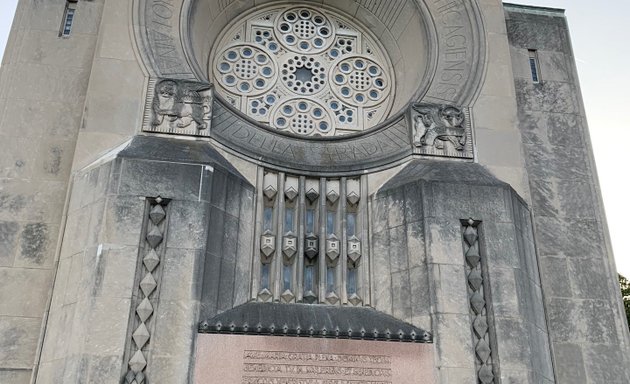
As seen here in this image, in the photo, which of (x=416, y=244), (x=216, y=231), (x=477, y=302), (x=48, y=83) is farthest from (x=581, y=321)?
(x=48, y=83)

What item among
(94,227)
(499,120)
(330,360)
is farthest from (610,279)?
(94,227)

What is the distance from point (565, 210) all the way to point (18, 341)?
10.3 m

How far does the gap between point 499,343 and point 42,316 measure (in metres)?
7.38

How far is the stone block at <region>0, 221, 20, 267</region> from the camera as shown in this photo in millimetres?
11195

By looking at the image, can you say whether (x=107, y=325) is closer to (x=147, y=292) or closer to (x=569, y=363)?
(x=147, y=292)

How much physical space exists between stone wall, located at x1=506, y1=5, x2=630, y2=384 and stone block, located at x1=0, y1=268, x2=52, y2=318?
29.0ft

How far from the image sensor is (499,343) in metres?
10.1

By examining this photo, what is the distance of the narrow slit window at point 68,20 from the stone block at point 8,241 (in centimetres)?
428

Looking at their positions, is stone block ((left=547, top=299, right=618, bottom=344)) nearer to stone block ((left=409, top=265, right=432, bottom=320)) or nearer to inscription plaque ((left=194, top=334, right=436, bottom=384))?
stone block ((left=409, top=265, right=432, bottom=320))

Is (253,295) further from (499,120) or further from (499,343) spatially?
(499,120)

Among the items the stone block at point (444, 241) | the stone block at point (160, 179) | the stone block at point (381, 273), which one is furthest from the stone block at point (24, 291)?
the stone block at point (444, 241)

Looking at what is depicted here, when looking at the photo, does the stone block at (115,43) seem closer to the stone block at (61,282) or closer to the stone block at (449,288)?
the stone block at (61,282)

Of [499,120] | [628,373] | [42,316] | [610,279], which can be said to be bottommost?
[628,373]

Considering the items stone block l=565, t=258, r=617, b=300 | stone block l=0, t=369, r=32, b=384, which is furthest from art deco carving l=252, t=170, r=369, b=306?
stone block l=565, t=258, r=617, b=300
